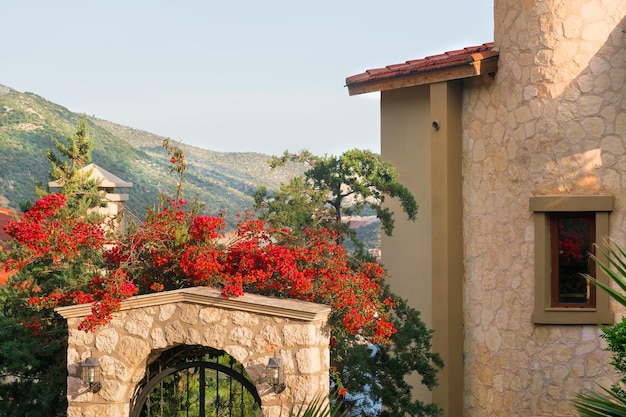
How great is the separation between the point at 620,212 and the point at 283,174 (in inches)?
2141

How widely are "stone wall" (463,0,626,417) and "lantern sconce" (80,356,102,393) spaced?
599 centimetres

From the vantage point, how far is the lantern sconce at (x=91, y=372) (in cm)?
1059

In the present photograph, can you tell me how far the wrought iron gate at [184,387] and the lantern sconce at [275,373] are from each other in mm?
456

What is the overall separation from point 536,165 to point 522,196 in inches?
19.1

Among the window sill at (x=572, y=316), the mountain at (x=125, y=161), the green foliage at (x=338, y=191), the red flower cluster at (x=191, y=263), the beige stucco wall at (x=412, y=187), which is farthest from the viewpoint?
the mountain at (x=125, y=161)

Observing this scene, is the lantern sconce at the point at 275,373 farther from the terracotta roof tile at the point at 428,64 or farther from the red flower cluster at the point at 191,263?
the terracotta roof tile at the point at 428,64

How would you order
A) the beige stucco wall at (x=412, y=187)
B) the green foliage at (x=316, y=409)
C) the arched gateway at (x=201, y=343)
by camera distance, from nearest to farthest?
1. the green foliage at (x=316, y=409)
2. the arched gateway at (x=201, y=343)
3. the beige stucco wall at (x=412, y=187)

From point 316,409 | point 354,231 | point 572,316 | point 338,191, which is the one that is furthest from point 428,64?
point 316,409

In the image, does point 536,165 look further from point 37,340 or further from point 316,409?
point 37,340

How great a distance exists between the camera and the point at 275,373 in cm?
999

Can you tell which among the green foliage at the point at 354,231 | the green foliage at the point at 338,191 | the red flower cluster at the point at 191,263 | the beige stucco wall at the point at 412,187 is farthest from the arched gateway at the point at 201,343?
the beige stucco wall at the point at 412,187

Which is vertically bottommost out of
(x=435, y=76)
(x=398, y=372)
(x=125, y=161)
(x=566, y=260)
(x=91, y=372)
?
(x=398, y=372)

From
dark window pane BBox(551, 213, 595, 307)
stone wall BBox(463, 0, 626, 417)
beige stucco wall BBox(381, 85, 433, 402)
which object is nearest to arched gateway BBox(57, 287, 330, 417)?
stone wall BBox(463, 0, 626, 417)

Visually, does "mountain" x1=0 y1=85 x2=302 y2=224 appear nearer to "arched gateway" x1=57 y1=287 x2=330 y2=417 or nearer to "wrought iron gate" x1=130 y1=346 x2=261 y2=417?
"wrought iron gate" x1=130 y1=346 x2=261 y2=417
